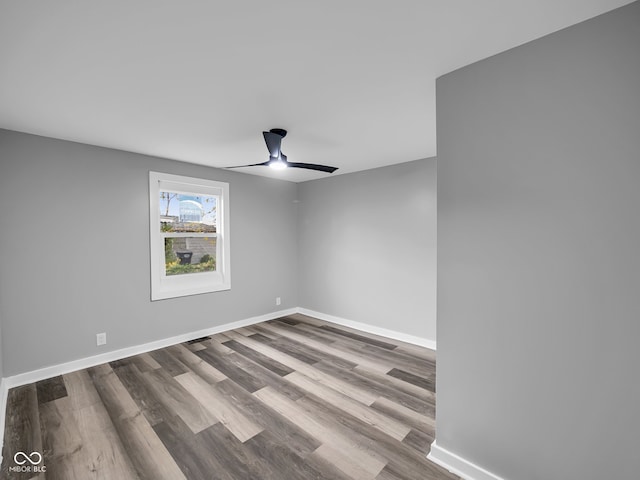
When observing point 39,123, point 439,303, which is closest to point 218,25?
point 439,303

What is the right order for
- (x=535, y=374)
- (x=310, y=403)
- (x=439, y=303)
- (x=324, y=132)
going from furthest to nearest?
(x=324, y=132)
(x=310, y=403)
(x=439, y=303)
(x=535, y=374)

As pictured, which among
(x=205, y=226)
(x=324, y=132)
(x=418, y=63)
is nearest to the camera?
(x=418, y=63)

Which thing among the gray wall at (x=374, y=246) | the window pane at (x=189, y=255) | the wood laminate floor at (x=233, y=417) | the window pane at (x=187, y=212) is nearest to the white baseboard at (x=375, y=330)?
the gray wall at (x=374, y=246)

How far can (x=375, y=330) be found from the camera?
167 inches

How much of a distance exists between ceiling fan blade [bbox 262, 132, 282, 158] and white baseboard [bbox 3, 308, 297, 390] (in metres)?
2.81

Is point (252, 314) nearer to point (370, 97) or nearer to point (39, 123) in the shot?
point (39, 123)

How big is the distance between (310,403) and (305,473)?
2.42ft

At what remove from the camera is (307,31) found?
1.40 meters

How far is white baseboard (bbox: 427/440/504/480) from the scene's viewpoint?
163 centimetres

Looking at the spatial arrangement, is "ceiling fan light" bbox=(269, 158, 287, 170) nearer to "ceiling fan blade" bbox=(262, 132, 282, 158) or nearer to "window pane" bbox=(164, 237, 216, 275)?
"ceiling fan blade" bbox=(262, 132, 282, 158)

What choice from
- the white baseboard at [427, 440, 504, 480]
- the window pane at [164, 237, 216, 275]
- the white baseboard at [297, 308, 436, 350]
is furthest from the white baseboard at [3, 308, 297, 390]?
the white baseboard at [427, 440, 504, 480]
